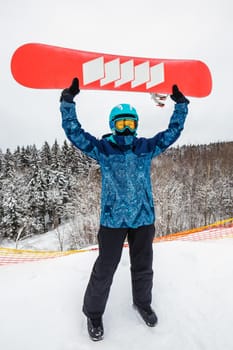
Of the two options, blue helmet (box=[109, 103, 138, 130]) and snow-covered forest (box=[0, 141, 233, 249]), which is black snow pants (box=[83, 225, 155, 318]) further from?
snow-covered forest (box=[0, 141, 233, 249])

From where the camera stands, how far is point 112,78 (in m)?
2.17

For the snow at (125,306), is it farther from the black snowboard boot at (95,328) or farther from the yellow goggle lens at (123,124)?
the yellow goggle lens at (123,124)

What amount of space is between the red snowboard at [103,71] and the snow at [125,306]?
6.17ft

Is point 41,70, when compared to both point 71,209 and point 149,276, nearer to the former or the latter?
point 149,276

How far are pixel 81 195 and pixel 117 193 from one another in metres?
20.2

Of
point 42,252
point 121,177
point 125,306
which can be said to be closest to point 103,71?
point 121,177

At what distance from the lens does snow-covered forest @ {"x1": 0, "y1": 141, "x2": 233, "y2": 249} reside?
67.4 feet

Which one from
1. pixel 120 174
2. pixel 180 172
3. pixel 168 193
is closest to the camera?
pixel 120 174

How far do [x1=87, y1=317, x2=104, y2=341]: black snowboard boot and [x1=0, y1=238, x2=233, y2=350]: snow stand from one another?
4 centimetres

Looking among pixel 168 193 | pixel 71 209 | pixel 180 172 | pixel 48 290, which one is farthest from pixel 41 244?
pixel 48 290

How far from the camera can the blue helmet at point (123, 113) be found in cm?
154

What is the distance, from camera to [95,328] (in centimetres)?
149

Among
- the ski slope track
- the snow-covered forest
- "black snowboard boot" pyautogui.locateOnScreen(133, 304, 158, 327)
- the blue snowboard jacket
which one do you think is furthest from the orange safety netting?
the snow-covered forest

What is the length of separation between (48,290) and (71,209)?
2256cm
